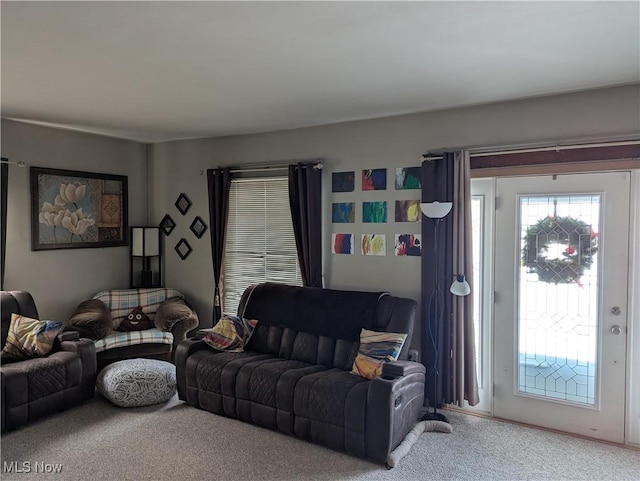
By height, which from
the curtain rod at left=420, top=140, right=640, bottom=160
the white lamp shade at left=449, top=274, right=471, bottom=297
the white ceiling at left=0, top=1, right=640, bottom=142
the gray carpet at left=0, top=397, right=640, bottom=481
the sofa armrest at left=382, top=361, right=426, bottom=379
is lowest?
the gray carpet at left=0, top=397, right=640, bottom=481

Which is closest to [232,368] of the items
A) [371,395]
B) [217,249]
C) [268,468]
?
[268,468]

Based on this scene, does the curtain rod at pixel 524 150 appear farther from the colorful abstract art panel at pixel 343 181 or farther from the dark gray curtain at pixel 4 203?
the dark gray curtain at pixel 4 203

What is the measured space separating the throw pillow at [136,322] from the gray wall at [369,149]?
69cm

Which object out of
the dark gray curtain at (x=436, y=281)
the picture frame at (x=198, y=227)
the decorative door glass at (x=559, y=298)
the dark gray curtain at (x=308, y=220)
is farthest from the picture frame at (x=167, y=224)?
the decorative door glass at (x=559, y=298)

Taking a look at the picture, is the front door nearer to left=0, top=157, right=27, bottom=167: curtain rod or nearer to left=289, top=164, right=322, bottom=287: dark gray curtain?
left=289, top=164, right=322, bottom=287: dark gray curtain

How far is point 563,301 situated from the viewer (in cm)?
369

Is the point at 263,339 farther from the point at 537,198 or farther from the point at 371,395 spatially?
the point at 537,198

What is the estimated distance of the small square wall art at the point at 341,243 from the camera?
4.58 m

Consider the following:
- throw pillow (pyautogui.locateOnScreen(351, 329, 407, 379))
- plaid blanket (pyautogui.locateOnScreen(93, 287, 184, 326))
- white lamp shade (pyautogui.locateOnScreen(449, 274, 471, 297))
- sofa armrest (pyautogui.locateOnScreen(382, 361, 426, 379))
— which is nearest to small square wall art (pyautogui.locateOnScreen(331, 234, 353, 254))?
throw pillow (pyautogui.locateOnScreen(351, 329, 407, 379))

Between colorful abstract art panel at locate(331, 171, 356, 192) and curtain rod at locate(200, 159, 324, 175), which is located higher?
curtain rod at locate(200, 159, 324, 175)

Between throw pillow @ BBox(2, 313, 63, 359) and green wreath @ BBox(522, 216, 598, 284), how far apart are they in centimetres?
405

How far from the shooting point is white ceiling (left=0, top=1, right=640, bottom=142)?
221 cm

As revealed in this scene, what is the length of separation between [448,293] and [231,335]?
1960 millimetres

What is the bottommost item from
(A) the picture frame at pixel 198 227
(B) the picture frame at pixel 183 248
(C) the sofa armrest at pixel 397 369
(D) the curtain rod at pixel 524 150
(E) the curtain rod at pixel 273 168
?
(C) the sofa armrest at pixel 397 369
